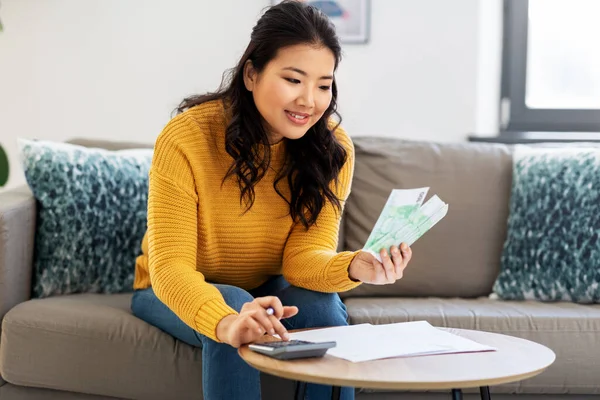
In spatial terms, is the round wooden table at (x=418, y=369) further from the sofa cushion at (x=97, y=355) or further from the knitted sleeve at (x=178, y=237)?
the sofa cushion at (x=97, y=355)

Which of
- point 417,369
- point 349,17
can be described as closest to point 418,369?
point 417,369

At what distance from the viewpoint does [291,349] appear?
128cm

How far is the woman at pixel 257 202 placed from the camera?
1.54 metres

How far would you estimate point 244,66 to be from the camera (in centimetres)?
176

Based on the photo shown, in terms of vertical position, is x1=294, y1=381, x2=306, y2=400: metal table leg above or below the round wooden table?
below

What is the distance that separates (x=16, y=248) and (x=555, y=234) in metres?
1.49

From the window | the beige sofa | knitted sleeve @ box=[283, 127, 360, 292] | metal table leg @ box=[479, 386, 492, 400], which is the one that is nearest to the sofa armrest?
the beige sofa

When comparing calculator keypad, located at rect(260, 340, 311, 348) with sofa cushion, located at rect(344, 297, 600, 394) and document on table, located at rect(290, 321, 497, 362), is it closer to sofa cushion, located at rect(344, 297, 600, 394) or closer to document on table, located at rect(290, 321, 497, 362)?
document on table, located at rect(290, 321, 497, 362)

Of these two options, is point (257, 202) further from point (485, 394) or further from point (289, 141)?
point (485, 394)

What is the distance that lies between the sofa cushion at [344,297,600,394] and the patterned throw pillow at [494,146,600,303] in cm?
10

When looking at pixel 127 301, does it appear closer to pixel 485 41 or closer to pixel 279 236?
pixel 279 236

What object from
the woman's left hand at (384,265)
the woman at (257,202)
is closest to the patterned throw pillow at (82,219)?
the woman at (257,202)

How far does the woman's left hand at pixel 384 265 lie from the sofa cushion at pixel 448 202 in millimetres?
788

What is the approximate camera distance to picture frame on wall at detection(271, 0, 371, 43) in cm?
304
